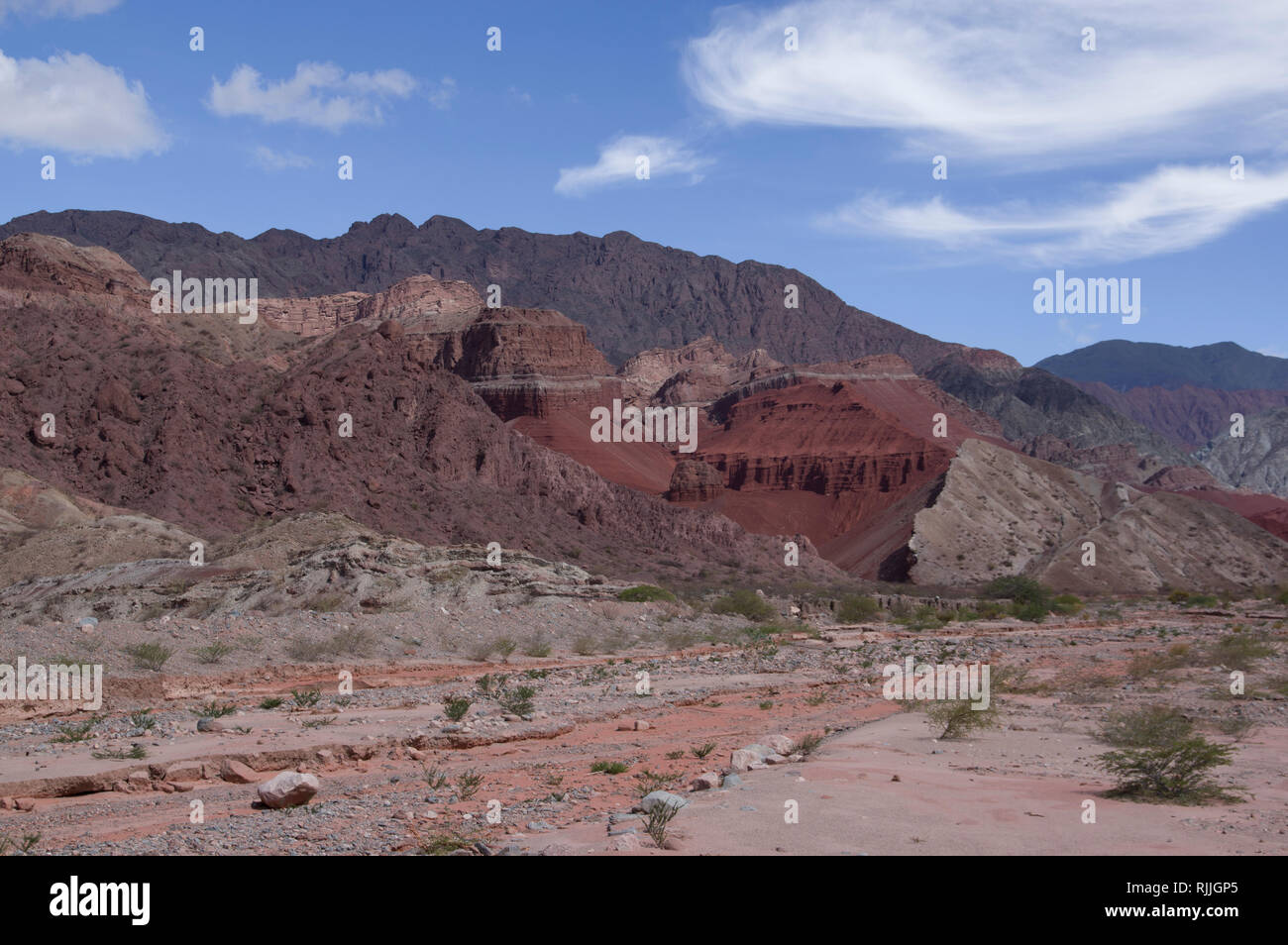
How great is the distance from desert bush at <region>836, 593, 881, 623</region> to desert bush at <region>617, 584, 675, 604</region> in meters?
11.2

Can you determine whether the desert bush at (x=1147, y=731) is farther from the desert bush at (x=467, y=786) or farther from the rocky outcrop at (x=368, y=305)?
the rocky outcrop at (x=368, y=305)

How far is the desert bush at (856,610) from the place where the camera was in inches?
1964

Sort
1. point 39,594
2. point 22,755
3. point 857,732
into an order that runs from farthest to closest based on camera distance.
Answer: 1. point 39,594
2. point 857,732
3. point 22,755

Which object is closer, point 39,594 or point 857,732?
point 857,732

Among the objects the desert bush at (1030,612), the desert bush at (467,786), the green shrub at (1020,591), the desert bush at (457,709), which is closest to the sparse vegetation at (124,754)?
the desert bush at (457,709)

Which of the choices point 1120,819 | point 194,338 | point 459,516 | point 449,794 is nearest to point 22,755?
point 449,794

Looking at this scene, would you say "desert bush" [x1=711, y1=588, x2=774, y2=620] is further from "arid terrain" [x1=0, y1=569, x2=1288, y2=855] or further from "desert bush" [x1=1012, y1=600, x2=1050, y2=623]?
"desert bush" [x1=1012, y1=600, x2=1050, y2=623]

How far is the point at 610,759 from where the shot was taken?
14.4 m

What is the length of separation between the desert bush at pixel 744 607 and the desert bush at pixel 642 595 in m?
2.85

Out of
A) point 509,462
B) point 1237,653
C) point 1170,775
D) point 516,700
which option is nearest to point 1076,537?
point 509,462

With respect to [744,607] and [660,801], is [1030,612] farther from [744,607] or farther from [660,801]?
[660,801]

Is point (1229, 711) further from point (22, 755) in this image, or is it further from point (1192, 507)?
point (1192, 507)
